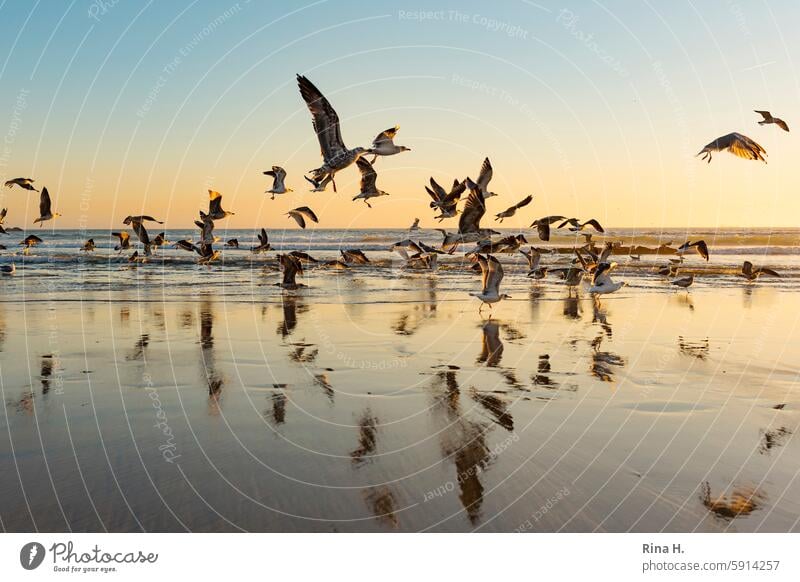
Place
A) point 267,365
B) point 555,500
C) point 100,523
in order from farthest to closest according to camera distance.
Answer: point 267,365 < point 555,500 < point 100,523

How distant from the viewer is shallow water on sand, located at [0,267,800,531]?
5.95 m

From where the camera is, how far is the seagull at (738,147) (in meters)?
12.8

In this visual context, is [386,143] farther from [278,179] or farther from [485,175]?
[278,179]

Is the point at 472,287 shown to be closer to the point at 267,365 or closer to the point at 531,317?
the point at 531,317

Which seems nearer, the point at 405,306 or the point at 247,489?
the point at 247,489

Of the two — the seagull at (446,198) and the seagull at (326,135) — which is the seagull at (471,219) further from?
the seagull at (326,135)

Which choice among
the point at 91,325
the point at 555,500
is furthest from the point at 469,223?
the point at 555,500

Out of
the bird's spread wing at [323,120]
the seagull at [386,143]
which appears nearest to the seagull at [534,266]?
the seagull at [386,143]

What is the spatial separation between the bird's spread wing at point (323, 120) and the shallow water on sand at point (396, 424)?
3.62 metres

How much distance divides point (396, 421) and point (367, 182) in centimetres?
914

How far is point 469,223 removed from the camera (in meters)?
16.4

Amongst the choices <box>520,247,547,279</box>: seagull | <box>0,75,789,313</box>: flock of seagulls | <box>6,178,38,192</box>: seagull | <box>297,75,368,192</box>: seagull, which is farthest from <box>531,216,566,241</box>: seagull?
<box>6,178,38,192</box>: seagull

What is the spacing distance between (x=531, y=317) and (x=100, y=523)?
12885 mm

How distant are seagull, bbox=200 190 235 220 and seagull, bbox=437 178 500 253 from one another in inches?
291
